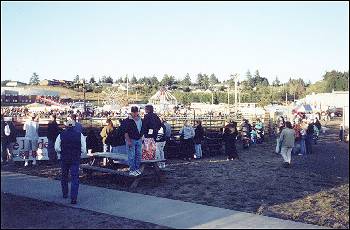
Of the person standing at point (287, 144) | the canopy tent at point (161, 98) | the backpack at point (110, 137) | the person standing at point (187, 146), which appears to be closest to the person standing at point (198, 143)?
the person standing at point (187, 146)

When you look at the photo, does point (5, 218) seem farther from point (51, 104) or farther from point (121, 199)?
point (51, 104)

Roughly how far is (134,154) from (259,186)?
3188 mm

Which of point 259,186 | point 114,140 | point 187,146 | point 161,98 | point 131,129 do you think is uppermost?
point 161,98

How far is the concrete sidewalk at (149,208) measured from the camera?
7395 mm

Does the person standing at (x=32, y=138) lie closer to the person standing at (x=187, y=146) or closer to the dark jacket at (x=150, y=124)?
the dark jacket at (x=150, y=124)

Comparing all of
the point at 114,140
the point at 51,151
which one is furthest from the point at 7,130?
the point at 114,140

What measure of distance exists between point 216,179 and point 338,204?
11.7 feet

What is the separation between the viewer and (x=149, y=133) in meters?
12.2

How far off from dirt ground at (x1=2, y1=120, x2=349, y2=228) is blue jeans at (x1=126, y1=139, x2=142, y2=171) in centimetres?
55

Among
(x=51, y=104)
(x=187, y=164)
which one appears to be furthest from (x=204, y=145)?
(x=51, y=104)

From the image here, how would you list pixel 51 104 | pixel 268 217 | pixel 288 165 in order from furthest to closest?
pixel 51 104 < pixel 288 165 < pixel 268 217

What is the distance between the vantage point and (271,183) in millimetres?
11484

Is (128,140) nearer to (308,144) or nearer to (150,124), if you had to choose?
(150,124)

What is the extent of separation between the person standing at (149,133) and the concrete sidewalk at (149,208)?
185 cm
